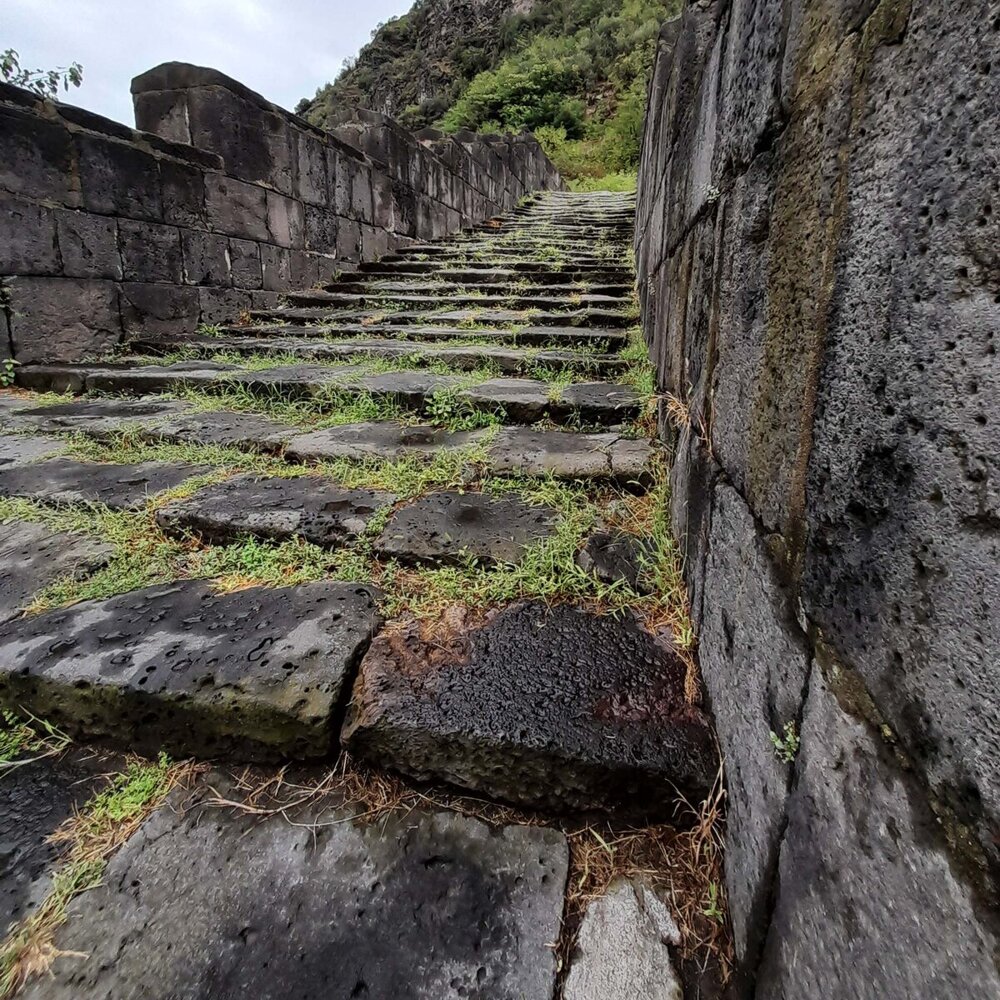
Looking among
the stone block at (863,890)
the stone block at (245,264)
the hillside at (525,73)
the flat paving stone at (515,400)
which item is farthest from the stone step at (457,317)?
the hillside at (525,73)

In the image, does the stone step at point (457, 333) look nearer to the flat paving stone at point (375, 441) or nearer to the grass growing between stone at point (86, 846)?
the flat paving stone at point (375, 441)

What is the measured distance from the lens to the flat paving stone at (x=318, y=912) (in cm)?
79

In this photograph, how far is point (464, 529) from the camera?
5.47ft

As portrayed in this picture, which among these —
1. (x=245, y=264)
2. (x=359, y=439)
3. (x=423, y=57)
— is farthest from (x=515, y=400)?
(x=423, y=57)

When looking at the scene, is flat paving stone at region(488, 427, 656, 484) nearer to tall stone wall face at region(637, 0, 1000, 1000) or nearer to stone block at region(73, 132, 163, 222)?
tall stone wall face at region(637, 0, 1000, 1000)

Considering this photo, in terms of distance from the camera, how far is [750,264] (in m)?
0.97

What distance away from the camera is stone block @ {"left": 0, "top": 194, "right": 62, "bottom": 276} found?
3.08 meters

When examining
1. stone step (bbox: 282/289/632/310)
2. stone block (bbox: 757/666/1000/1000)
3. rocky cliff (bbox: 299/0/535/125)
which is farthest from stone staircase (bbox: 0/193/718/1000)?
rocky cliff (bbox: 299/0/535/125)

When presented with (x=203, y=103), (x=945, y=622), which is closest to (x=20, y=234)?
(x=203, y=103)

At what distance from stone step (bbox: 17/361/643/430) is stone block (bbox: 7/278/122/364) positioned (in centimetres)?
14

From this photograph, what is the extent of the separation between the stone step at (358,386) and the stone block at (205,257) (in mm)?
1094

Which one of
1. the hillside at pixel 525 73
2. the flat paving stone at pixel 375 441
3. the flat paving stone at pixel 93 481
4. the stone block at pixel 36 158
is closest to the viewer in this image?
the flat paving stone at pixel 93 481

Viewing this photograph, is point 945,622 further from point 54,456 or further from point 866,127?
point 54,456

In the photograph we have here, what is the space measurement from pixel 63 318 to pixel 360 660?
11.6 feet
